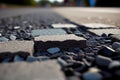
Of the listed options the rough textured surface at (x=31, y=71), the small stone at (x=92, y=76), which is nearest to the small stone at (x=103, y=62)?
the small stone at (x=92, y=76)

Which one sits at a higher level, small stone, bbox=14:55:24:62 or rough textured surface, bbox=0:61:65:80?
rough textured surface, bbox=0:61:65:80

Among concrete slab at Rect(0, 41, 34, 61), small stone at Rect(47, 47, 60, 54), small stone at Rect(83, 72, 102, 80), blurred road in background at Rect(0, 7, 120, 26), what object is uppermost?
concrete slab at Rect(0, 41, 34, 61)

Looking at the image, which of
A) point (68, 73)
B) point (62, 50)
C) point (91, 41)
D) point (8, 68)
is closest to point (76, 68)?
point (68, 73)

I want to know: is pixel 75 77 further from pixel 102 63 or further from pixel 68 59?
pixel 68 59

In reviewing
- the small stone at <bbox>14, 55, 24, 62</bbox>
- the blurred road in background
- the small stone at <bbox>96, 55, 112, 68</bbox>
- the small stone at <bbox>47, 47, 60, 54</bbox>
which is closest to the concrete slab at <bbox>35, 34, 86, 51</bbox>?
the small stone at <bbox>47, 47, 60, 54</bbox>

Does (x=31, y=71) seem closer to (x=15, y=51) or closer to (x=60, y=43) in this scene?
(x=15, y=51)

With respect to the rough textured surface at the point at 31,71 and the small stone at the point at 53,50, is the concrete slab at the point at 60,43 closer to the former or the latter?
the small stone at the point at 53,50

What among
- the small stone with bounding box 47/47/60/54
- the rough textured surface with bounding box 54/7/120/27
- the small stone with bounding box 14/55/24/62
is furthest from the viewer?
the rough textured surface with bounding box 54/7/120/27

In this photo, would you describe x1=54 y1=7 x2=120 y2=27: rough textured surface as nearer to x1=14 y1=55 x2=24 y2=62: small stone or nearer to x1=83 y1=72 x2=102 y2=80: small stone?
x1=14 y1=55 x2=24 y2=62: small stone
